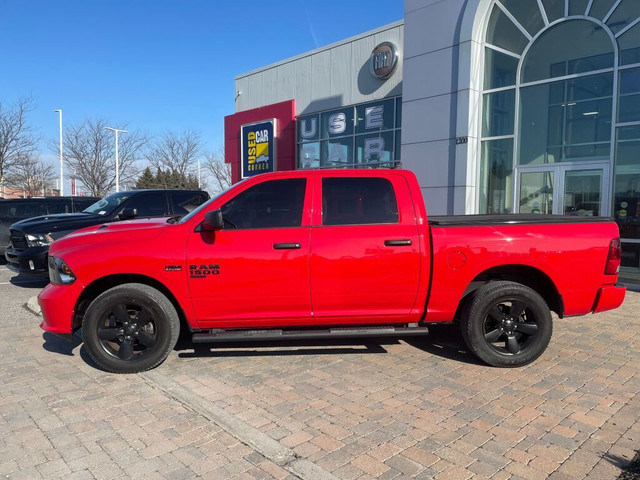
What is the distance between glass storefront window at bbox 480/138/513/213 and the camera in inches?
453

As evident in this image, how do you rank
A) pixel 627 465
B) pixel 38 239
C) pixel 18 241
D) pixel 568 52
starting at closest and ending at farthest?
1. pixel 627 465
2. pixel 38 239
3. pixel 18 241
4. pixel 568 52

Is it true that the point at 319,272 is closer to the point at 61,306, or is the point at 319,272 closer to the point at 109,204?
the point at 61,306

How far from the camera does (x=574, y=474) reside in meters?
2.79

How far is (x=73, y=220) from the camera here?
28.7 ft

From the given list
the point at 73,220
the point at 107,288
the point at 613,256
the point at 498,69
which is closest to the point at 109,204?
the point at 73,220

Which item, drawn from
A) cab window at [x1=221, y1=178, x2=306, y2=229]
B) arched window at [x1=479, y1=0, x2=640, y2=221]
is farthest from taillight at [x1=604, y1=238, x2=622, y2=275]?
arched window at [x1=479, y1=0, x2=640, y2=221]

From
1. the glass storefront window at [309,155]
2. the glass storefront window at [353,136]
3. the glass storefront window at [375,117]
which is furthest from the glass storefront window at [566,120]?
the glass storefront window at [309,155]

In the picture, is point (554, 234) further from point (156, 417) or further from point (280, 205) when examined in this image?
point (156, 417)

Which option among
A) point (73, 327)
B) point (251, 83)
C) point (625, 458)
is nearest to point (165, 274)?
point (73, 327)

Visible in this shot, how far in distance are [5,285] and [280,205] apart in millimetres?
7508

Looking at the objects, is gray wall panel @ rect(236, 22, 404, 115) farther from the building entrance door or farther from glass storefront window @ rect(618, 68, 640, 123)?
glass storefront window @ rect(618, 68, 640, 123)

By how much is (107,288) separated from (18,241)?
5.22m

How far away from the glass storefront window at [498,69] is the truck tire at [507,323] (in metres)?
8.53

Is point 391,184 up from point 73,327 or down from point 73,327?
up
